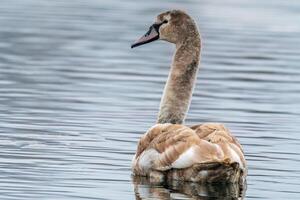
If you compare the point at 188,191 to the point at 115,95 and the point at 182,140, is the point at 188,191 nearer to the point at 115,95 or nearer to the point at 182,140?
the point at 182,140

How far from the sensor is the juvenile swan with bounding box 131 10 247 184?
49.2 ft

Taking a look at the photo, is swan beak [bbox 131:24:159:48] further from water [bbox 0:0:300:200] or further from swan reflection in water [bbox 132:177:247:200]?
swan reflection in water [bbox 132:177:247:200]

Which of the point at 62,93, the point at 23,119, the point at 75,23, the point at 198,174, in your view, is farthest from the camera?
the point at 75,23

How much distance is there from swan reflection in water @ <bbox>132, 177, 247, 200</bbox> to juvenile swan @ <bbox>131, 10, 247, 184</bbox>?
80 mm

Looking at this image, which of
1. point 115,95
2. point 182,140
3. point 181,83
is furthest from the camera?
point 115,95

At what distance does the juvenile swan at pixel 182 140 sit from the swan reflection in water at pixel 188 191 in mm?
80

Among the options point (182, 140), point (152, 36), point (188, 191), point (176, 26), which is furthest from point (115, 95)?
point (188, 191)

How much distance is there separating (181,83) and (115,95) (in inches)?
220

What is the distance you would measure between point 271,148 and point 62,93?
5807mm

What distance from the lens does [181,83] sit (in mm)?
17000

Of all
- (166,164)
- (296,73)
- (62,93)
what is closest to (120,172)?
(166,164)

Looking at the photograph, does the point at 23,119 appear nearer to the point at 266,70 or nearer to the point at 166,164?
the point at 166,164

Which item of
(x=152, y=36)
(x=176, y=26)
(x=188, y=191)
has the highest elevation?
(x=176, y=26)

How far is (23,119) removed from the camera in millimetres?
19562
